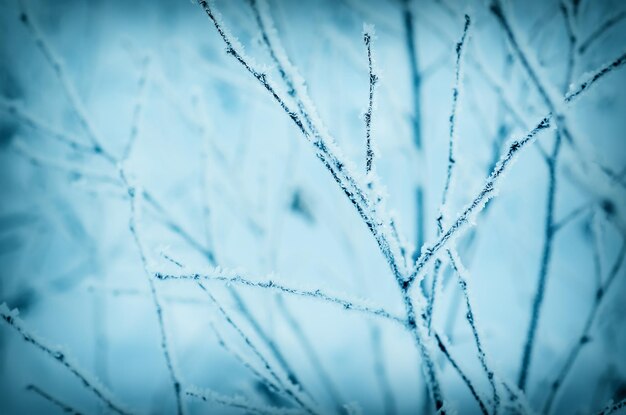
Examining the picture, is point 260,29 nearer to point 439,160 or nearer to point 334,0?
point 334,0

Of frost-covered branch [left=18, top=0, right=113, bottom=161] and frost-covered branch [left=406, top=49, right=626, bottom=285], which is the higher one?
frost-covered branch [left=18, top=0, right=113, bottom=161]

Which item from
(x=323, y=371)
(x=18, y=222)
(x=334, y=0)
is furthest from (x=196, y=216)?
(x=334, y=0)

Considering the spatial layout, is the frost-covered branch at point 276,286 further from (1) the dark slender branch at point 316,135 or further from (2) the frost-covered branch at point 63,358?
(2) the frost-covered branch at point 63,358

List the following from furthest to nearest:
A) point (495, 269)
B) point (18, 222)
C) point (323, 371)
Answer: point (495, 269), point (18, 222), point (323, 371)

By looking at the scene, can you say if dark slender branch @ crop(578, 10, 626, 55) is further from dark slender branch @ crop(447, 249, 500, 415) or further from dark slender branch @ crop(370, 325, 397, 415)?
dark slender branch @ crop(370, 325, 397, 415)

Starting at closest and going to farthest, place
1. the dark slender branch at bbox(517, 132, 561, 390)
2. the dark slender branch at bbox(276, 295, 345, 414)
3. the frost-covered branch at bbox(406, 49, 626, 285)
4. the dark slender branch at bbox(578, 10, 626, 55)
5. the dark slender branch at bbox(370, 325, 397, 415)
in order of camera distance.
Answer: the frost-covered branch at bbox(406, 49, 626, 285) → the dark slender branch at bbox(517, 132, 561, 390) → the dark slender branch at bbox(578, 10, 626, 55) → the dark slender branch at bbox(276, 295, 345, 414) → the dark slender branch at bbox(370, 325, 397, 415)

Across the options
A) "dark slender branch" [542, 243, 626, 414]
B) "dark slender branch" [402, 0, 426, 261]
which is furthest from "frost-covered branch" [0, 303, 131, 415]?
"dark slender branch" [542, 243, 626, 414]

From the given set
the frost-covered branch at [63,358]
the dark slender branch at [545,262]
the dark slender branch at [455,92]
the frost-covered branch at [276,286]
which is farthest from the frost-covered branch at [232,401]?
the dark slender branch at [545,262]

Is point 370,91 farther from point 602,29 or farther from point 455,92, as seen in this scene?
point 602,29
